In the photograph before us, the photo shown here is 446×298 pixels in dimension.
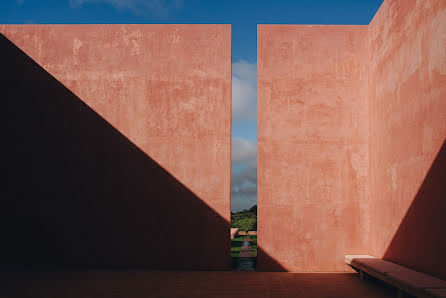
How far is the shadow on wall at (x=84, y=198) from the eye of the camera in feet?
21.4

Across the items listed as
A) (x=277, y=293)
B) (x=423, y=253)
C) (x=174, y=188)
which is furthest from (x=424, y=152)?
(x=174, y=188)

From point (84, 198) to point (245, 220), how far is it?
10599 mm

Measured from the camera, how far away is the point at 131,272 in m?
6.23

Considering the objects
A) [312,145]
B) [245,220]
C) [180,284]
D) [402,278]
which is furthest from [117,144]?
[245,220]

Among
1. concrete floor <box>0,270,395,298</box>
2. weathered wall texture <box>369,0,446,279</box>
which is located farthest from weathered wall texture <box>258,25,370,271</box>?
concrete floor <box>0,270,395,298</box>

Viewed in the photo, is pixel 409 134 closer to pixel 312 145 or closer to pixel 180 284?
pixel 312 145

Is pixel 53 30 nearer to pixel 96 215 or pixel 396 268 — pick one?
pixel 96 215

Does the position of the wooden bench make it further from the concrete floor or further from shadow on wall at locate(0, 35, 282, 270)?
shadow on wall at locate(0, 35, 282, 270)

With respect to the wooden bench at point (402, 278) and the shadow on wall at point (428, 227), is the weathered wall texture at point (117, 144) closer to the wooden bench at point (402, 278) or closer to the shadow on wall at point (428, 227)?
the wooden bench at point (402, 278)

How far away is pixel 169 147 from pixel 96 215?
6.10 feet

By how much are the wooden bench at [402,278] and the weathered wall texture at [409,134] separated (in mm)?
190

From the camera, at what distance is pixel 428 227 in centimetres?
456

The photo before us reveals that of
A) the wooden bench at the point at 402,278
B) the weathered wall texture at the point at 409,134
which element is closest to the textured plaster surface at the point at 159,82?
the wooden bench at the point at 402,278

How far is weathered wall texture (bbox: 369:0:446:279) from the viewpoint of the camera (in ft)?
14.3
